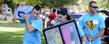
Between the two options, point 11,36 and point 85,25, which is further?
point 11,36

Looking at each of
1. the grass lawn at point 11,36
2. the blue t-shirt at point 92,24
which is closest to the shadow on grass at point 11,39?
the grass lawn at point 11,36

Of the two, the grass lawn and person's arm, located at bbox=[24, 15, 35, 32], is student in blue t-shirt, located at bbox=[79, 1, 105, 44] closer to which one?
person's arm, located at bbox=[24, 15, 35, 32]

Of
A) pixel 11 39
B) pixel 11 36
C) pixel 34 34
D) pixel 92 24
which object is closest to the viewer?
pixel 92 24

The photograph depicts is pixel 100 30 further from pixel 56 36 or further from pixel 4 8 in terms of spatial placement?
pixel 4 8

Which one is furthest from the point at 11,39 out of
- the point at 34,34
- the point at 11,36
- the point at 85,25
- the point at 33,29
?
the point at 85,25

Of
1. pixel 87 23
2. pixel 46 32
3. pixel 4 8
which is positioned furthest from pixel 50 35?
pixel 4 8

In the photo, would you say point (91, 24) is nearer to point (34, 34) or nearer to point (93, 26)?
point (93, 26)

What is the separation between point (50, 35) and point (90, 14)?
109 cm

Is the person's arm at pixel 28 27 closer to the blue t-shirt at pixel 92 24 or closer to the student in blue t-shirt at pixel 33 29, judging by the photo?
the student in blue t-shirt at pixel 33 29

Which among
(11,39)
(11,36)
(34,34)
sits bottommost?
(11,36)

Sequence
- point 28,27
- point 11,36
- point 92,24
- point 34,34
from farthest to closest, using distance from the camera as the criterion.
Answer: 1. point 11,36
2. point 34,34
3. point 28,27
4. point 92,24

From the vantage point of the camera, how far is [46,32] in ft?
20.2

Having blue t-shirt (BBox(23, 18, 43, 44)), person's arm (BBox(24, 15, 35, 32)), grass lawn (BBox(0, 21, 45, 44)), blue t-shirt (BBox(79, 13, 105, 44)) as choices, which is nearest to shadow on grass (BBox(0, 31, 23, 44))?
grass lawn (BBox(0, 21, 45, 44))

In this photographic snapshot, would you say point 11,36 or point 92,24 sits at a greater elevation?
point 92,24
